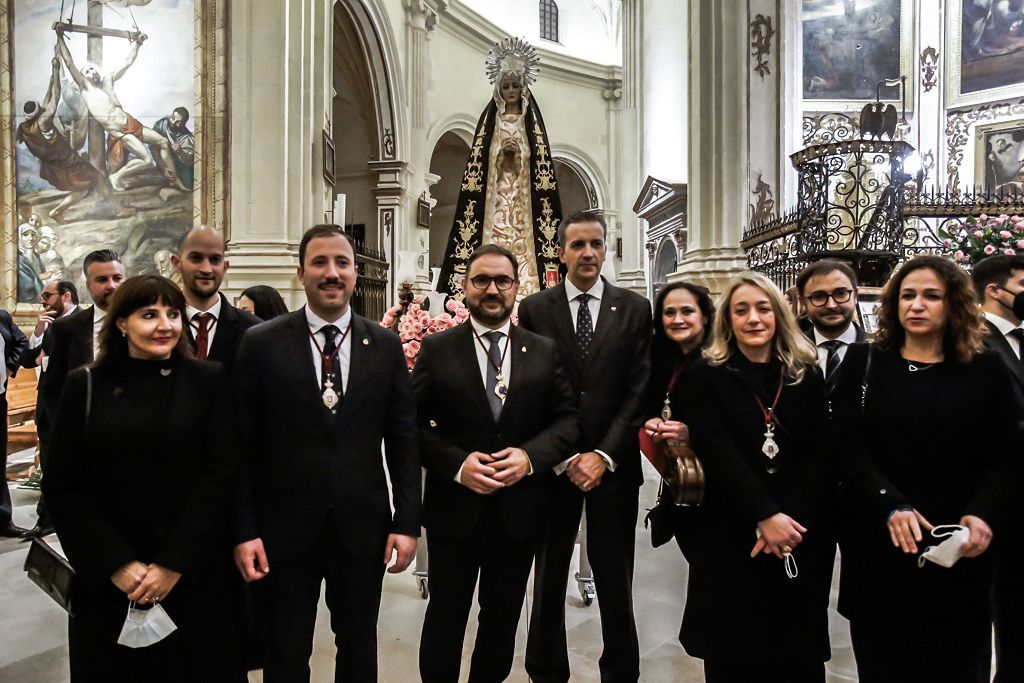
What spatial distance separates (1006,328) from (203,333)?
10.2ft

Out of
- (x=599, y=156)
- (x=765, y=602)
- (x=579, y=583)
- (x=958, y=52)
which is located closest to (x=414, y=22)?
(x=599, y=156)

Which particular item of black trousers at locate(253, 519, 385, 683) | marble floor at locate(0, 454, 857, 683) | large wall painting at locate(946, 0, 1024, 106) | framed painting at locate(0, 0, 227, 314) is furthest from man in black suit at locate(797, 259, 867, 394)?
large wall painting at locate(946, 0, 1024, 106)

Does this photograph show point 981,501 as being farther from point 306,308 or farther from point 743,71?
point 743,71

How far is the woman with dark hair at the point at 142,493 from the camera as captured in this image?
1.98 metres

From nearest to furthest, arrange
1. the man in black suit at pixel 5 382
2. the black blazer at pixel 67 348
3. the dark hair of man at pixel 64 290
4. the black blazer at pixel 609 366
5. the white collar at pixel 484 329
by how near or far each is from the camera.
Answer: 1. the white collar at pixel 484 329
2. the black blazer at pixel 609 366
3. the black blazer at pixel 67 348
4. the man in black suit at pixel 5 382
5. the dark hair of man at pixel 64 290

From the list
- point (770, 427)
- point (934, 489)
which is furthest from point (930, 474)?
point (770, 427)

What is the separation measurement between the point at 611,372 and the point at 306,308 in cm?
117

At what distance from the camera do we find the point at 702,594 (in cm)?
231

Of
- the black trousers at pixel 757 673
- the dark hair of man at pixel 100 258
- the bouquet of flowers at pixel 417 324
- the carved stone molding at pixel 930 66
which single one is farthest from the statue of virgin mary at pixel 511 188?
the carved stone molding at pixel 930 66

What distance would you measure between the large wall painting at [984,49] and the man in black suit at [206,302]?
16.8 meters

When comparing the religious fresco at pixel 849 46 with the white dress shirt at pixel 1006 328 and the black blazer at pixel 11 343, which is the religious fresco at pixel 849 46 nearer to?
the white dress shirt at pixel 1006 328

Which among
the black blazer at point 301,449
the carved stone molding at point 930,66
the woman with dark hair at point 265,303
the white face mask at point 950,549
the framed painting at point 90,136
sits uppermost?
the carved stone molding at point 930,66

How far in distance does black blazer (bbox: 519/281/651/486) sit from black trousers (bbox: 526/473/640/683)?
150 millimetres

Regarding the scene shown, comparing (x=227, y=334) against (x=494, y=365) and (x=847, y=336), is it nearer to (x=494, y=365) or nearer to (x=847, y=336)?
(x=494, y=365)
